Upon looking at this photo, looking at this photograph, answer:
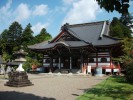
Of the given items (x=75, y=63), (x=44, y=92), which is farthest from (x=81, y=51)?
Result: (x=44, y=92)

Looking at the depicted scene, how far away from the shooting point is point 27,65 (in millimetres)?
40125

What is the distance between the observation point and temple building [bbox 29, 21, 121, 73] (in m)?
31.4

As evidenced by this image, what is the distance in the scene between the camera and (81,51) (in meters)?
31.5

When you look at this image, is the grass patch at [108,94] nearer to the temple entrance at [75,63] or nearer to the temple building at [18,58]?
the temple building at [18,58]

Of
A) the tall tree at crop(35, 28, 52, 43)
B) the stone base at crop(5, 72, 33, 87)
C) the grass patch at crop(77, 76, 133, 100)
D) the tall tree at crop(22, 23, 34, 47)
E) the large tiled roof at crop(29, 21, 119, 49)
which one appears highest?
the tall tree at crop(22, 23, 34, 47)

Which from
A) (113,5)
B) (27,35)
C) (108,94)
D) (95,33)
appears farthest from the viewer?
(27,35)

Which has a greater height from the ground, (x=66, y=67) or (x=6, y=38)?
(x=6, y=38)

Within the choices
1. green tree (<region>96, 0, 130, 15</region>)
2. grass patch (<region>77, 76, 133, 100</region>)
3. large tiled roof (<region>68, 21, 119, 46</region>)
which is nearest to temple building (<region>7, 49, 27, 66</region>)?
large tiled roof (<region>68, 21, 119, 46</region>)

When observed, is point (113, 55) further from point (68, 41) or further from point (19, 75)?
point (19, 75)

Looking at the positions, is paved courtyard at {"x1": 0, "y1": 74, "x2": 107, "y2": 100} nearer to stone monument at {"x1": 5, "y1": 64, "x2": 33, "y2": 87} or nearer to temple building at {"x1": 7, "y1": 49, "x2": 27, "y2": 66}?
stone monument at {"x1": 5, "y1": 64, "x2": 33, "y2": 87}

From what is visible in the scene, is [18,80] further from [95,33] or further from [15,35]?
[15,35]

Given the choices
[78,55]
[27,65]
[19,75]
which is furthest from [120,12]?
[27,65]

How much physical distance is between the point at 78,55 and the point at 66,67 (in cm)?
403

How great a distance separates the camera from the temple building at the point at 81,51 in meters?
31.4
